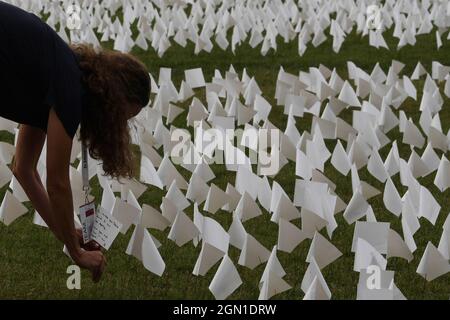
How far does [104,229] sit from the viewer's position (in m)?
4.38

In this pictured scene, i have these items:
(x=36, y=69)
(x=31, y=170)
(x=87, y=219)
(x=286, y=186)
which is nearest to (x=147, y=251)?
(x=87, y=219)

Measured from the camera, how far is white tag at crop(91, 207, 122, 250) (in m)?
4.36

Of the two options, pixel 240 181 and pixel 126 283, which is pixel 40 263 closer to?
pixel 126 283

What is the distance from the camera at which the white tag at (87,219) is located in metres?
4.25

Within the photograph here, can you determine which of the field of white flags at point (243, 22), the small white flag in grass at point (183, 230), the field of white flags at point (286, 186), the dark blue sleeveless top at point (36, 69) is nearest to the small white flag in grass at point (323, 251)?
the field of white flags at point (286, 186)

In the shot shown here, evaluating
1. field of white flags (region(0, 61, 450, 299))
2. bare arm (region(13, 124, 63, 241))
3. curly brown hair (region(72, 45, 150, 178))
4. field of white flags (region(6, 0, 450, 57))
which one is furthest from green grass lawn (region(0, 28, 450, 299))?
field of white flags (region(6, 0, 450, 57))

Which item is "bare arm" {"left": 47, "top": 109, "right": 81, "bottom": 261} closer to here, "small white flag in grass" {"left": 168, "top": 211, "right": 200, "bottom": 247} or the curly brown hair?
the curly brown hair

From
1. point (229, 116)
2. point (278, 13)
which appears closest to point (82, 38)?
point (278, 13)

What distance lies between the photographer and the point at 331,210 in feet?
17.9

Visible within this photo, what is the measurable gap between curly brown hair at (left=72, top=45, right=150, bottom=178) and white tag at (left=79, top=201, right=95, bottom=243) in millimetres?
333

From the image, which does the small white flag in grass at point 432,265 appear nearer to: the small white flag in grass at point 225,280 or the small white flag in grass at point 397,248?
the small white flag in grass at point 397,248

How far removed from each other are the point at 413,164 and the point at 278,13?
5.72 m

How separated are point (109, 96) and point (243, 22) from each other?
26.4 feet

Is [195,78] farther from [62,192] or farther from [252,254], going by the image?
[62,192]
